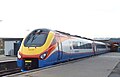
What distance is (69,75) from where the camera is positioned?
13.8 meters

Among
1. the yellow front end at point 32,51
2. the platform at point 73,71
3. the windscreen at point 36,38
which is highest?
the windscreen at point 36,38

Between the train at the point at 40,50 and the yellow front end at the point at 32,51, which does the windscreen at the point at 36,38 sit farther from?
the yellow front end at the point at 32,51

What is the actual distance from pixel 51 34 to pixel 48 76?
712cm

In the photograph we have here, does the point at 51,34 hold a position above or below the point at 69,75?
above

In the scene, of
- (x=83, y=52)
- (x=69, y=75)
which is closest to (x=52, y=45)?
(x=69, y=75)

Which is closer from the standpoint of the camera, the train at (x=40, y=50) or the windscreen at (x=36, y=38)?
the train at (x=40, y=50)

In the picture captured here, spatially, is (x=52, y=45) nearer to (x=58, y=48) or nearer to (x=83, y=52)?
(x=58, y=48)

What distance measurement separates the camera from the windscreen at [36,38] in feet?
62.7

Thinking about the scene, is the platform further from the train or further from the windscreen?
the windscreen

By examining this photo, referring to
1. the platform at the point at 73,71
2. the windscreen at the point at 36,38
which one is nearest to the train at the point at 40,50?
the windscreen at the point at 36,38

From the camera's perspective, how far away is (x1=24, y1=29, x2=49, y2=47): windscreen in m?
19.1

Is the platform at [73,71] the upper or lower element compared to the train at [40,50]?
lower

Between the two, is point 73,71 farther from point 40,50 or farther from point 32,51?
point 32,51

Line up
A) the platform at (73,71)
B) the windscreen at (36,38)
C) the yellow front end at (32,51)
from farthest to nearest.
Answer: the windscreen at (36,38) → the yellow front end at (32,51) → the platform at (73,71)
